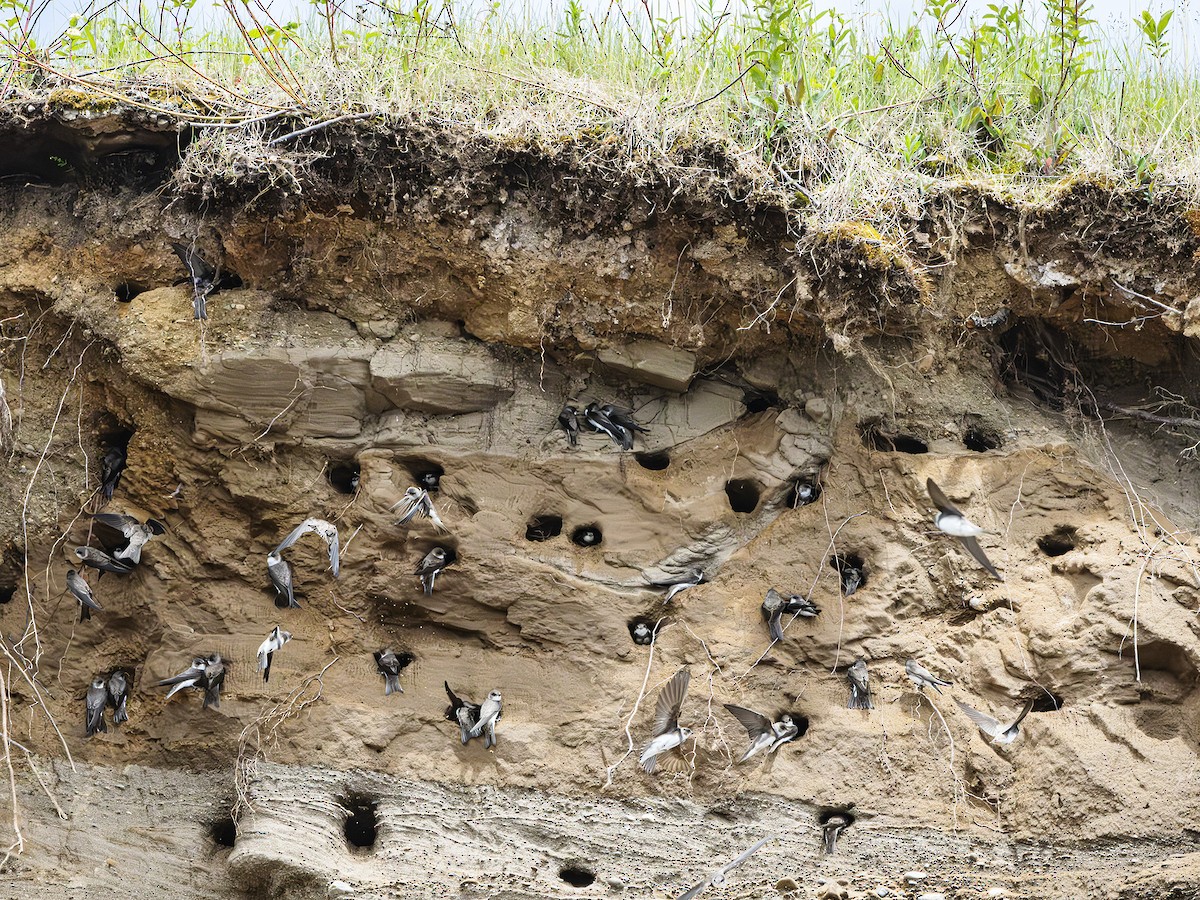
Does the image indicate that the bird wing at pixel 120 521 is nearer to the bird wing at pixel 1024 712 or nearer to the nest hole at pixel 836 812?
the nest hole at pixel 836 812

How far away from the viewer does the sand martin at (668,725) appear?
4.88 meters

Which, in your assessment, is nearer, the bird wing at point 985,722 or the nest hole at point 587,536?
the bird wing at point 985,722

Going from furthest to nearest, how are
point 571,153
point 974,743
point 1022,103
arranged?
point 1022,103 → point 571,153 → point 974,743

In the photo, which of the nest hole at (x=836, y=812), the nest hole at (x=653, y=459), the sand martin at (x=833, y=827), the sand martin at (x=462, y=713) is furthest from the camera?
the nest hole at (x=653, y=459)

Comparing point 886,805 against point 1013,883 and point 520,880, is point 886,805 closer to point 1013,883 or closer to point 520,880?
point 1013,883

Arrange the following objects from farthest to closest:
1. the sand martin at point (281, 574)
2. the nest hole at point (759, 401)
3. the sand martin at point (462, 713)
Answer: the nest hole at point (759, 401)
the sand martin at point (281, 574)
the sand martin at point (462, 713)

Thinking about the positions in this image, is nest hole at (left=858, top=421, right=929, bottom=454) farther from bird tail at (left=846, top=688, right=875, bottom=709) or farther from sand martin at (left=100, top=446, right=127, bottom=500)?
sand martin at (left=100, top=446, right=127, bottom=500)

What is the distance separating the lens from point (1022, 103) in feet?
18.8

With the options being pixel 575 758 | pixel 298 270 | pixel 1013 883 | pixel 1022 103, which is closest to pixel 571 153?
pixel 298 270

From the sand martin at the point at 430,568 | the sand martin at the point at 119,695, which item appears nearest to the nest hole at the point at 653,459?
the sand martin at the point at 430,568

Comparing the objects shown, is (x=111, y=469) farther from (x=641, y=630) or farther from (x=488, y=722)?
(x=641, y=630)

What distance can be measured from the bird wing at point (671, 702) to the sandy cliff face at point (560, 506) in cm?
13

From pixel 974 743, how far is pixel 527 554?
6.93 feet

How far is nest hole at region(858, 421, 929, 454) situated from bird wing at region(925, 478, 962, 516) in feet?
1.20
